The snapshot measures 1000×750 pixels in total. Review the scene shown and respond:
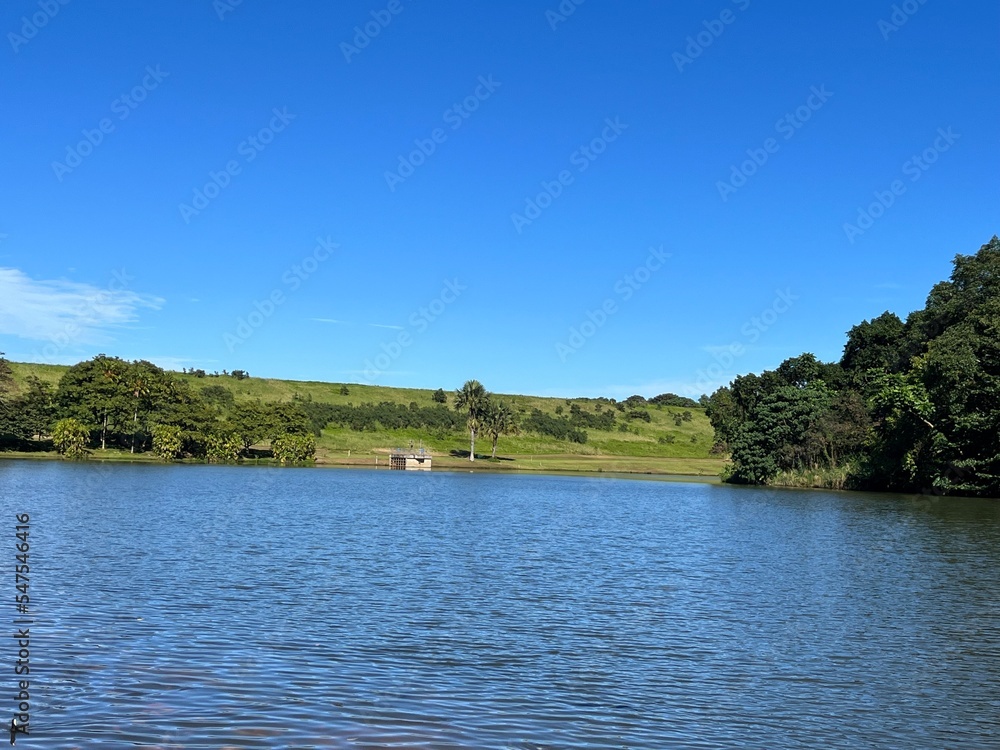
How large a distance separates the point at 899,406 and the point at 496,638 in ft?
235

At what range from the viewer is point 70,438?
116062 mm

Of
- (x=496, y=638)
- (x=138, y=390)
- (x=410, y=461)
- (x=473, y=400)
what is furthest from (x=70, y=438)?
(x=496, y=638)

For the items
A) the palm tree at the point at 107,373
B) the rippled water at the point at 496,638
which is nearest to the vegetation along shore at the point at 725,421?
the palm tree at the point at 107,373

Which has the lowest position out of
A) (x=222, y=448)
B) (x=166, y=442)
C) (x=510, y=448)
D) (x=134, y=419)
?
(x=222, y=448)

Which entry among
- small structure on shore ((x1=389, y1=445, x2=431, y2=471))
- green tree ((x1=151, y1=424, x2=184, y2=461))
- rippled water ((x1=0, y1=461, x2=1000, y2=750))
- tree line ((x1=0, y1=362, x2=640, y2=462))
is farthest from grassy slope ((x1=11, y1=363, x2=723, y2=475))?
rippled water ((x1=0, y1=461, x2=1000, y2=750))

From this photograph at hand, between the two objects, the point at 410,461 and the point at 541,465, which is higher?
the point at 410,461

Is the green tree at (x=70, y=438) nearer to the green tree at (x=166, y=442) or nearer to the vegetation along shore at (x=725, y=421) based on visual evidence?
the vegetation along shore at (x=725, y=421)

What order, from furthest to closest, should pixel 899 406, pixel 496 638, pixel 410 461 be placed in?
pixel 410 461
pixel 899 406
pixel 496 638

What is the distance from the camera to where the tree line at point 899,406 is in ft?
238

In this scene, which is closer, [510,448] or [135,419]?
[135,419]

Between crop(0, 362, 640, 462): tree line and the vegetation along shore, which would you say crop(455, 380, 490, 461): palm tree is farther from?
crop(0, 362, 640, 462): tree line

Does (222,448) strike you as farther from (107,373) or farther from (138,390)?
(107,373)

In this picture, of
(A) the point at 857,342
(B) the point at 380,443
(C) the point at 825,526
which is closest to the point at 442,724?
(C) the point at 825,526

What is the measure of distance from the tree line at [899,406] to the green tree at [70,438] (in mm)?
84295
